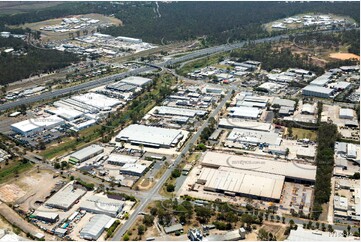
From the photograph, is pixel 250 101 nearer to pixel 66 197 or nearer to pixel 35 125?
pixel 35 125

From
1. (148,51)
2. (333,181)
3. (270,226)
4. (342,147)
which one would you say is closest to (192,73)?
(148,51)

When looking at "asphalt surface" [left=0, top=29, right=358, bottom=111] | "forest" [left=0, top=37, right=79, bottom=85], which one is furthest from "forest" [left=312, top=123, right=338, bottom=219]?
"forest" [left=0, top=37, right=79, bottom=85]

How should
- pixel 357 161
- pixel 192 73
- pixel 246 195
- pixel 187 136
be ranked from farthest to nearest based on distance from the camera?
pixel 192 73, pixel 187 136, pixel 357 161, pixel 246 195

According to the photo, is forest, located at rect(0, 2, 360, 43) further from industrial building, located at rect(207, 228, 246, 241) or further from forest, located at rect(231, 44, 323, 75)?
industrial building, located at rect(207, 228, 246, 241)

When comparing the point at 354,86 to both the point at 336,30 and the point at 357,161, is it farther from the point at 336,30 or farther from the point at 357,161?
the point at 336,30

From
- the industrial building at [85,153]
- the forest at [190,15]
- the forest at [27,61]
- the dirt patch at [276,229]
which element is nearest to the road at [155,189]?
the industrial building at [85,153]

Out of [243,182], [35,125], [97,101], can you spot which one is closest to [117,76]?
[97,101]
